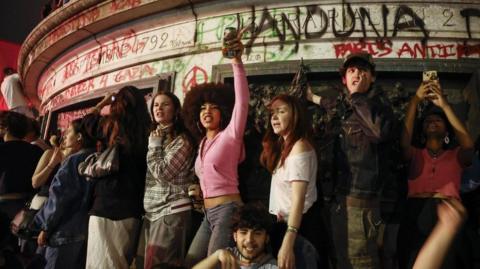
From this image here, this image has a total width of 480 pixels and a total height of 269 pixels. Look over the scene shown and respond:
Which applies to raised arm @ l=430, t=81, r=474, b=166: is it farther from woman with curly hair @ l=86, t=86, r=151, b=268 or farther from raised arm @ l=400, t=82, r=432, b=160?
woman with curly hair @ l=86, t=86, r=151, b=268

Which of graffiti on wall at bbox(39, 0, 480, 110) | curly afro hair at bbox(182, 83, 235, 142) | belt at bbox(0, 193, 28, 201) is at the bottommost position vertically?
belt at bbox(0, 193, 28, 201)

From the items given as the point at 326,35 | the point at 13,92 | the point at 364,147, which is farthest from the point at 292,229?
the point at 13,92

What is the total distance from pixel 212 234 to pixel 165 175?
61cm

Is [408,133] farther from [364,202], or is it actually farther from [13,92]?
[13,92]

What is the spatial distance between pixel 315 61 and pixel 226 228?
265 cm

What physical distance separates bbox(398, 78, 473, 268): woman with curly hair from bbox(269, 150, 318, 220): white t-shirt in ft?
2.80

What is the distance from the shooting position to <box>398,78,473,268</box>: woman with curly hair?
130 inches

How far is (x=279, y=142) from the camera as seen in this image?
3.41 meters

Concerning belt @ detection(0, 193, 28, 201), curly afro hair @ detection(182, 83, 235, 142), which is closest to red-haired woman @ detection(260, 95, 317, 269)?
curly afro hair @ detection(182, 83, 235, 142)

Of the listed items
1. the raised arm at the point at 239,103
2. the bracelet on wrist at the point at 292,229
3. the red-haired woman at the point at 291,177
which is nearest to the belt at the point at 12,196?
the raised arm at the point at 239,103

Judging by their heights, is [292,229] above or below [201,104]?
below

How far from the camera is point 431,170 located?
11.2 ft

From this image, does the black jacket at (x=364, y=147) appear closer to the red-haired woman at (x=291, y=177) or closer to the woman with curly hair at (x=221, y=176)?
the red-haired woman at (x=291, y=177)

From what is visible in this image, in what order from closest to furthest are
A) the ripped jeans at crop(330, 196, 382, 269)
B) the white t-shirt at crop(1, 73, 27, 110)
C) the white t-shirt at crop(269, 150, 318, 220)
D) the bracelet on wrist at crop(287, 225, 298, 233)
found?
the bracelet on wrist at crop(287, 225, 298, 233) → the white t-shirt at crop(269, 150, 318, 220) → the ripped jeans at crop(330, 196, 382, 269) → the white t-shirt at crop(1, 73, 27, 110)
